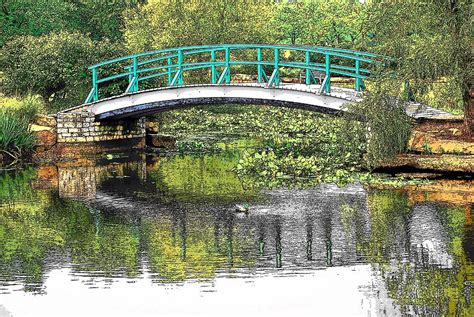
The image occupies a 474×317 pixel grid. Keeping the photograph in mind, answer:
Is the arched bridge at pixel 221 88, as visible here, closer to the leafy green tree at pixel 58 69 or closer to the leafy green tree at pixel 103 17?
the leafy green tree at pixel 58 69

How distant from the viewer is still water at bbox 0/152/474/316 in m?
11.8

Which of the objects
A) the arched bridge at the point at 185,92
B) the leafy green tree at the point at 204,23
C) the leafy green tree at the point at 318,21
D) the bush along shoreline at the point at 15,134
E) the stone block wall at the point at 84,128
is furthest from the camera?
the leafy green tree at the point at 318,21

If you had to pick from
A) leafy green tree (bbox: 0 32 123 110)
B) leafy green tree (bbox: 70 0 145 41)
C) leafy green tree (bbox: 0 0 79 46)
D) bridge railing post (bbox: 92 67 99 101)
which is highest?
leafy green tree (bbox: 70 0 145 41)

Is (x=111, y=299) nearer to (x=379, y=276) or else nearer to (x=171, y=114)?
(x=379, y=276)

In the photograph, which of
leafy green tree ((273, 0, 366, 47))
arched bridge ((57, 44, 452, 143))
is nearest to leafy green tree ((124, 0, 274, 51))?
arched bridge ((57, 44, 452, 143))

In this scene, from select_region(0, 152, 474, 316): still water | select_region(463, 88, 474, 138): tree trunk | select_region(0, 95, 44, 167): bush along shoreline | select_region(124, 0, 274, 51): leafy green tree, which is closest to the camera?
select_region(0, 152, 474, 316): still water

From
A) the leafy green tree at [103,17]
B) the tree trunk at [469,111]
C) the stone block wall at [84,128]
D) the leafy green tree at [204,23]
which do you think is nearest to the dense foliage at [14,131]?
the stone block wall at [84,128]

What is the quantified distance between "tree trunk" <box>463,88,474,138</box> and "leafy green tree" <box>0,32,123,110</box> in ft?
42.8

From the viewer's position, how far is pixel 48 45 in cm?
3316

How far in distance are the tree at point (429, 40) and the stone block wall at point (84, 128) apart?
9000 millimetres

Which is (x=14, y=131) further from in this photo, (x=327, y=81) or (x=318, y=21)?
(x=318, y=21)

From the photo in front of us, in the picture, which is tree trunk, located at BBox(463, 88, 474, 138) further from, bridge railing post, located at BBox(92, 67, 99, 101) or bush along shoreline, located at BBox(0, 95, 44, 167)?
bush along shoreline, located at BBox(0, 95, 44, 167)

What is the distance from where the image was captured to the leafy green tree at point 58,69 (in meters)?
31.4

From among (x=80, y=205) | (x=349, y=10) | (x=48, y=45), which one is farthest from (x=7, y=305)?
(x=349, y=10)
